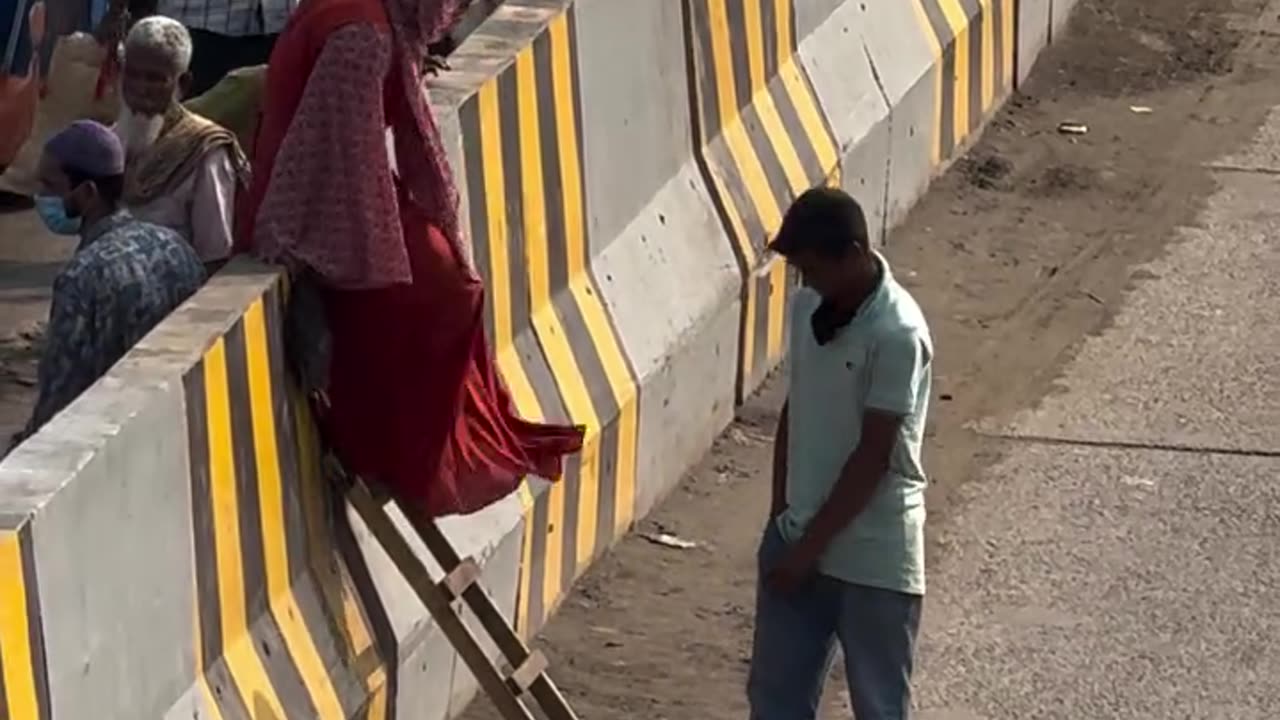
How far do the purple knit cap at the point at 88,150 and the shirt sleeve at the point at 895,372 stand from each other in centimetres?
223

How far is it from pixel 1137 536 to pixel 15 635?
15.7 ft

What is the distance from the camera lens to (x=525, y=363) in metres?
8.98

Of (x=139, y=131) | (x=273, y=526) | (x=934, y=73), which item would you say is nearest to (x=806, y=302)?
(x=273, y=526)

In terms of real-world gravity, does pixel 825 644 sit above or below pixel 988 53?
above

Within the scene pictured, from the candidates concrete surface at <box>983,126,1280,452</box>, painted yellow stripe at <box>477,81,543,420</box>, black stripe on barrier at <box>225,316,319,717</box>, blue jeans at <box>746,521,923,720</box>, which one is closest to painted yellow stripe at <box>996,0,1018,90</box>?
concrete surface at <box>983,126,1280,452</box>

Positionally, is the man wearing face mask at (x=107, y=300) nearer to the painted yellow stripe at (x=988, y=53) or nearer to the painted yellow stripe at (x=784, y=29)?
the painted yellow stripe at (x=784, y=29)

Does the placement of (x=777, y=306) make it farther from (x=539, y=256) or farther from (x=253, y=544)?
(x=253, y=544)

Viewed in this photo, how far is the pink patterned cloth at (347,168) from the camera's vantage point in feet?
23.4

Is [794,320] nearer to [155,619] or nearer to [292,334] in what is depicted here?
[292,334]

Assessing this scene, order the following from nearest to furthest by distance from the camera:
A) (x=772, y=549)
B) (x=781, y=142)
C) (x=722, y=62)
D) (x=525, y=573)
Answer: (x=772, y=549) → (x=525, y=573) → (x=722, y=62) → (x=781, y=142)

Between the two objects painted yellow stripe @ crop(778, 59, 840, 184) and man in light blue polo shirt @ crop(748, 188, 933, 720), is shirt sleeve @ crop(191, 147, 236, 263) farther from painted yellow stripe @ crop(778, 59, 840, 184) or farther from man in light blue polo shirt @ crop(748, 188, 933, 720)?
painted yellow stripe @ crop(778, 59, 840, 184)

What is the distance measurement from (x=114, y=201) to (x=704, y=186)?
9.09ft

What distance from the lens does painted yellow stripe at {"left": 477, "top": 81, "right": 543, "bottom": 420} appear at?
868cm

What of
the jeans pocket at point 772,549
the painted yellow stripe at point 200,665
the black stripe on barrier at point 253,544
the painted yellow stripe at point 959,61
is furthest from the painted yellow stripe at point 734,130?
the painted yellow stripe at point 200,665
